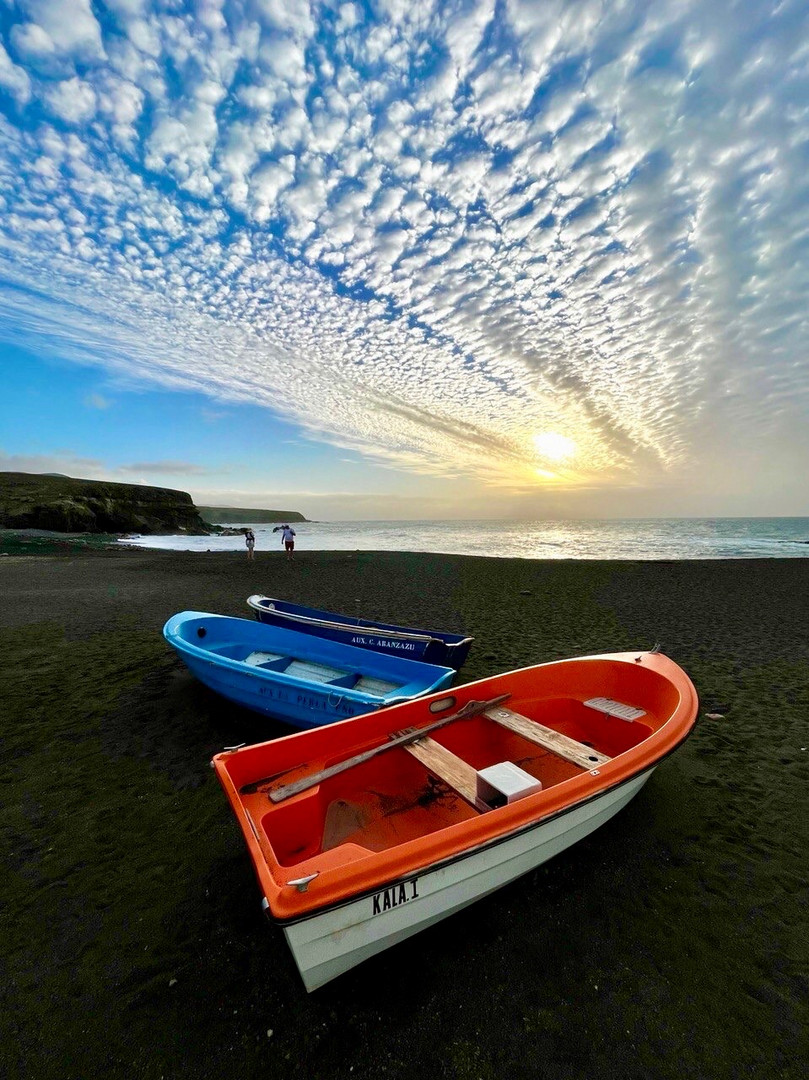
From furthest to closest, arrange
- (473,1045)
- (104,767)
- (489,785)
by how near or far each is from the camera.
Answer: (104,767)
(489,785)
(473,1045)

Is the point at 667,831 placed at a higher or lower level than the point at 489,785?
lower

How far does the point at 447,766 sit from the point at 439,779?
0.25 metres

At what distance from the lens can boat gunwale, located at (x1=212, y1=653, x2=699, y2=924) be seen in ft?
7.93

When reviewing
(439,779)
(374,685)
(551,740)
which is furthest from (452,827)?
(374,685)

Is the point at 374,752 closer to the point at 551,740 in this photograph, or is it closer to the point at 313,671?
the point at 551,740

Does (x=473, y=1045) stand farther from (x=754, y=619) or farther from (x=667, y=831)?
(x=754, y=619)

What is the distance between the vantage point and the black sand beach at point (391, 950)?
2635 millimetres

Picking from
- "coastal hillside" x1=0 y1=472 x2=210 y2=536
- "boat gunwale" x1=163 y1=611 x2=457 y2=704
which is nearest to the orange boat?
"boat gunwale" x1=163 y1=611 x2=457 y2=704

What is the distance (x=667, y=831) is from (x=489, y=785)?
247 cm

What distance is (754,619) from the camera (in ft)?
43.3

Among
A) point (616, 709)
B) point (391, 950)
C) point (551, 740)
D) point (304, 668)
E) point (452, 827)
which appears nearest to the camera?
point (452, 827)

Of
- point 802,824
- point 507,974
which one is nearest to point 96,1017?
point 507,974

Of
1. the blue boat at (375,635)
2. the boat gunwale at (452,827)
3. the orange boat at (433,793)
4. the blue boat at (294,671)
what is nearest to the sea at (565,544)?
the blue boat at (375,635)

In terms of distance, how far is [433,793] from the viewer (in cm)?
441
